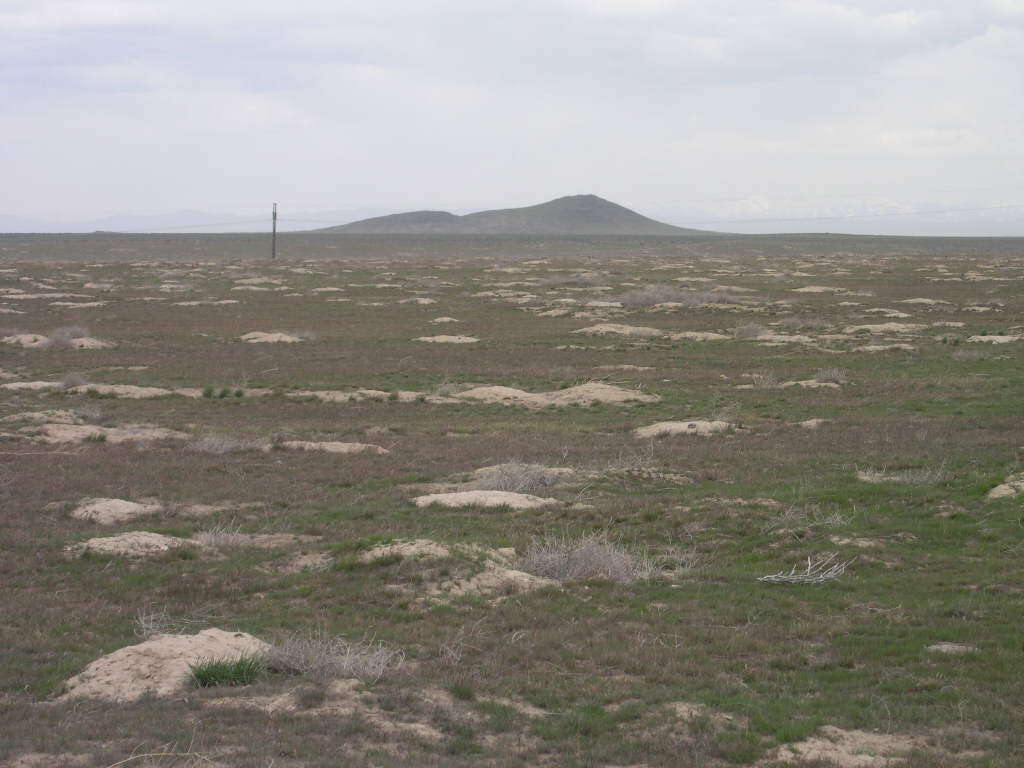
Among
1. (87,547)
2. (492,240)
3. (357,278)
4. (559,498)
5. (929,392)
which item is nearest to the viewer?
(87,547)

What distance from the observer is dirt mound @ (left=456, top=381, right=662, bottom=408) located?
2469cm

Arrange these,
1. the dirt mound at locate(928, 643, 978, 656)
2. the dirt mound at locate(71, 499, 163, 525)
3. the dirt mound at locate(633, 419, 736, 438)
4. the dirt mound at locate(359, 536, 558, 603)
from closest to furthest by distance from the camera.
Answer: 1. the dirt mound at locate(928, 643, 978, 656)
2. the dirt mound at locate(359, 536, 558, 603)
3. the dirt mound at locate(71, 499, 163, 525)
4. the dirt mound at locate(633, 419, 736, 438)

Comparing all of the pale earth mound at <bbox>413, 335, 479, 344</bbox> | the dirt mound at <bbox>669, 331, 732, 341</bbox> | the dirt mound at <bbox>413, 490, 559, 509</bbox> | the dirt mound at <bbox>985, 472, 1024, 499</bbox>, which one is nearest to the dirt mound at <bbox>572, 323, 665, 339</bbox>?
the dirt mound at <bbox>669, 331, 732, 341</bbox>

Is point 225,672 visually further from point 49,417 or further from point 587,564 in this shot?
point 49,417

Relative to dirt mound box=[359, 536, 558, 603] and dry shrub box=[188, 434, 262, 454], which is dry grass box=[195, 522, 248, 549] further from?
dry shrub box=[188, 434, 262, 454]

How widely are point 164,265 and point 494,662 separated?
81.4m

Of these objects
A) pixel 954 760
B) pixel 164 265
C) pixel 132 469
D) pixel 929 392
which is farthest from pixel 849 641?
pixel 164 265

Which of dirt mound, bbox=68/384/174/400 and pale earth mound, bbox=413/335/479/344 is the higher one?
pale earth mound, bbox=413/335/479/344

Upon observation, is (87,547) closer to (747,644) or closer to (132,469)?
(132,469)

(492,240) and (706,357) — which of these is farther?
(492,240)

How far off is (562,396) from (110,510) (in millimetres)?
13165

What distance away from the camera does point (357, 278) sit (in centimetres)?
7125

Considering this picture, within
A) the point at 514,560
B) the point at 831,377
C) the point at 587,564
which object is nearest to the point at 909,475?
the point at 587,564

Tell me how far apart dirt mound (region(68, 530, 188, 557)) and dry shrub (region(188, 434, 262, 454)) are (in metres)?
6.41
